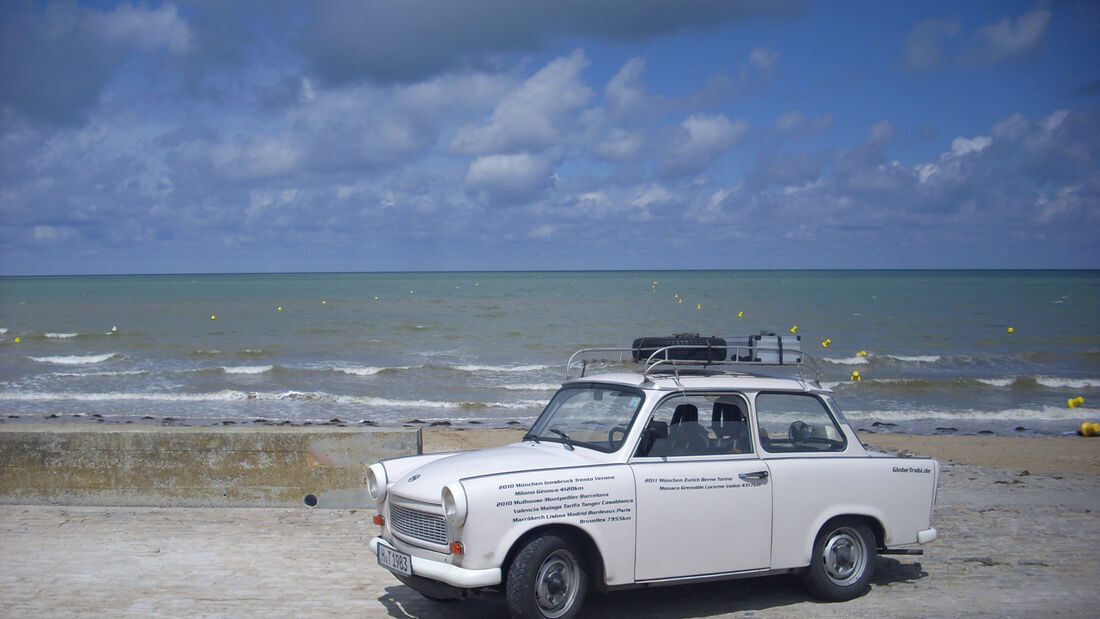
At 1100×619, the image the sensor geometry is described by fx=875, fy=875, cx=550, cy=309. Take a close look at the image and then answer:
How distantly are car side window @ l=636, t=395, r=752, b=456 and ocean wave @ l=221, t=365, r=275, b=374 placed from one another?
21373mm

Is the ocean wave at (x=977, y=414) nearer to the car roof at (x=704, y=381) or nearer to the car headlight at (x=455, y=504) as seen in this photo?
the car roof at (x=704, y=381)

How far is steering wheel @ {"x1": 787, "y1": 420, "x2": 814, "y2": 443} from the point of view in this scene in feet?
20.0

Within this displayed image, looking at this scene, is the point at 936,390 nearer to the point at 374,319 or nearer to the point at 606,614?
the point at 606,614

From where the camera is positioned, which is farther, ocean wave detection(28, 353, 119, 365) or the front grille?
ocean wave detection(28, 353, 119, 365)

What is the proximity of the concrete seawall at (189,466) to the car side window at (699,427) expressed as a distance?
10.9ft

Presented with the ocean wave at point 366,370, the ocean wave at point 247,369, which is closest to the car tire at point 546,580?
the ocean wave at point 366,370

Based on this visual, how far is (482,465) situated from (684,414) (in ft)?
4.51

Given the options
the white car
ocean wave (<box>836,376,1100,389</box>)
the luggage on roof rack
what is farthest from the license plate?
ocean wave (<box>836,376,1100,389</box>)

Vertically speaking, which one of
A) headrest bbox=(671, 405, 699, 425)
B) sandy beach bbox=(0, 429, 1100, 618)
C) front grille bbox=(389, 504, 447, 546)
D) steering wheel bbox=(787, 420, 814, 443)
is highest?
headrest bbox=(671, 405, 699, 425)

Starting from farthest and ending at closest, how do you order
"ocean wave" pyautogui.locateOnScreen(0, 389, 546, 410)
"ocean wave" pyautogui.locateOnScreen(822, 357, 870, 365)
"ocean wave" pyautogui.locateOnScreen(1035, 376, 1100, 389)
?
"ocean wave" pyautogui.locateOnScreen(822, 357, 870, 365) → "ocean wave" pyautogui.locateOnScreen(1035, 376, 1100, 389) → "ocean wave" pyautogui.locateOnScreen(0, 389, 546, 410)

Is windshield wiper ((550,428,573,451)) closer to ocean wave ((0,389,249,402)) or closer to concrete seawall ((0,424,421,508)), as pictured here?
concrete seawall ((0,424,421,508))

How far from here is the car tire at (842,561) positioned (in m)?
5.87

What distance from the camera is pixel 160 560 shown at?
21.8ft

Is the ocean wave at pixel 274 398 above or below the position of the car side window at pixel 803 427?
below
